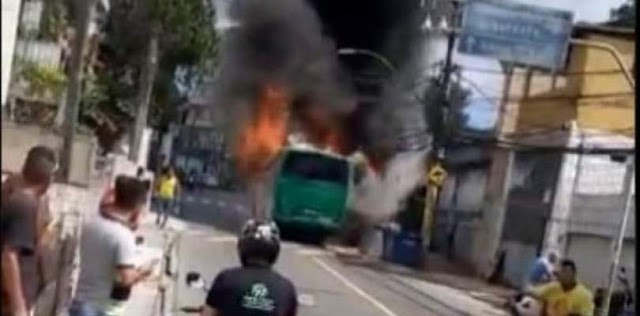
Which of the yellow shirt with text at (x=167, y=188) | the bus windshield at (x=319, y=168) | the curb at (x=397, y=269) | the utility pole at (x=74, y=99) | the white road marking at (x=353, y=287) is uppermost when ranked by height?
the utility pole at (x=74, y=99)

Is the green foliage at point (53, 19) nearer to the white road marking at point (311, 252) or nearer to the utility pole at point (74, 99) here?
the utility pole at point (74, 99)

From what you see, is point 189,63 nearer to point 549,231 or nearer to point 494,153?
point 549,231

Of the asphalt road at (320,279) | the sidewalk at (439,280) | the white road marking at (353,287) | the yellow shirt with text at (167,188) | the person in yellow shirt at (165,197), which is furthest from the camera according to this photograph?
the yellow shirt with text at (167,188)

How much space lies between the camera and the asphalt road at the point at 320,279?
72.3 ft

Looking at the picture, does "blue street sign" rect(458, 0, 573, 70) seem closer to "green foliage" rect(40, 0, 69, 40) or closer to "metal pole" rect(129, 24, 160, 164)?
"metal pole" rect(129, 24, 160, 164)

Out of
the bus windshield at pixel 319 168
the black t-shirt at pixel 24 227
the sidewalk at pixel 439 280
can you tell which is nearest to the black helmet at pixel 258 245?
the black t-shirt at pixel 24 227

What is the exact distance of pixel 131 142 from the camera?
99.2 feet

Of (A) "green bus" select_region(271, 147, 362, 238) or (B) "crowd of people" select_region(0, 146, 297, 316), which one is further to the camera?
(A) "green bus" select_region(271, 147, 362, 238)

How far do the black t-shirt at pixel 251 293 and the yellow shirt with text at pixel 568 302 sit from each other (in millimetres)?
5076

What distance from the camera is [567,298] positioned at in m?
10.3

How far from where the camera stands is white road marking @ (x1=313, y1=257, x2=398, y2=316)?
77.0 feet

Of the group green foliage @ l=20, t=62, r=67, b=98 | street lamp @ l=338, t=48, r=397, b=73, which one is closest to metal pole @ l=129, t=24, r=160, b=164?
green foliage @ l=20, t=62, r=67, b=98

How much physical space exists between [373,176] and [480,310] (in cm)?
1980

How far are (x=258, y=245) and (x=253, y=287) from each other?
0.62 ft
